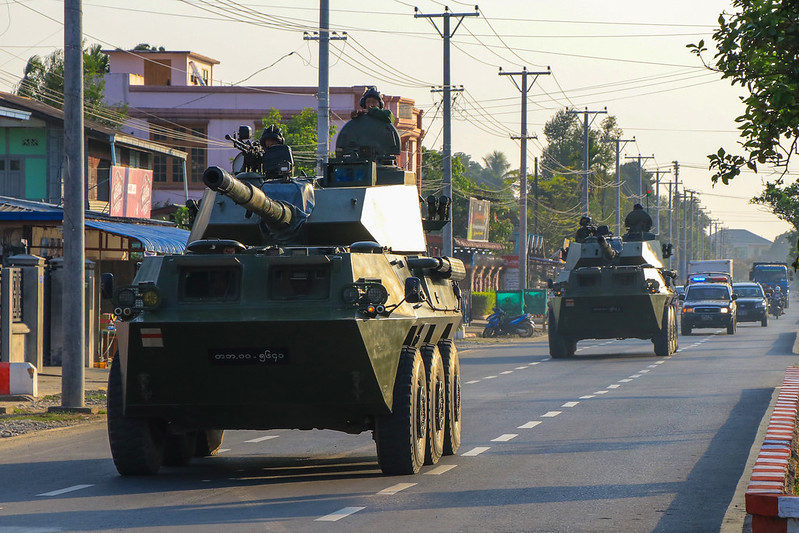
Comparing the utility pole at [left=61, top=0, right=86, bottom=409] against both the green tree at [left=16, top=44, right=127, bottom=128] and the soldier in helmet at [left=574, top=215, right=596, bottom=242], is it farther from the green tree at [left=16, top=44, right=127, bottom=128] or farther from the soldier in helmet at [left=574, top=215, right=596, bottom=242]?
the green tree at [left=16, top=44, right=127, bottom=128]

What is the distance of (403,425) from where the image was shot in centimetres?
1158

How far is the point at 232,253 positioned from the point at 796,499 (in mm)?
5692

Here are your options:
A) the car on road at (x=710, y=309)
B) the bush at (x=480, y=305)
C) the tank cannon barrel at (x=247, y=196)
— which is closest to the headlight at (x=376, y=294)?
the tank cannon barrel at (x=247, y=196)

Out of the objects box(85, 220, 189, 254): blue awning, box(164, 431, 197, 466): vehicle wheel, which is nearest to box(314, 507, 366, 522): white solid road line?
box(164, 431, 197, 466): vehicle wheel

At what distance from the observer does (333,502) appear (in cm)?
1042

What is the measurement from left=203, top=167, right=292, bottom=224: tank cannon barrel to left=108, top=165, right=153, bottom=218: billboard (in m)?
19.0

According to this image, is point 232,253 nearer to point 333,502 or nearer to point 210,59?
point 333,502

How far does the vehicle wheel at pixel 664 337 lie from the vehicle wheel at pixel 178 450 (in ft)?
66.3

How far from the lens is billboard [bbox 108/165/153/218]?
31281 millimetres

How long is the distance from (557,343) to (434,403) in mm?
19942

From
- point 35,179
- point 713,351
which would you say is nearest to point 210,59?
point 35,179

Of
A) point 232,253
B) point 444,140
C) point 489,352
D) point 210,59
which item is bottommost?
point 489,352

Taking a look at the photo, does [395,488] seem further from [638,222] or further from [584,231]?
[638,222]

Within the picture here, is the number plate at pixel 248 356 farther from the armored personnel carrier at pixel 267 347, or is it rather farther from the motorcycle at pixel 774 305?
the motorcycle at pixel 774 305
